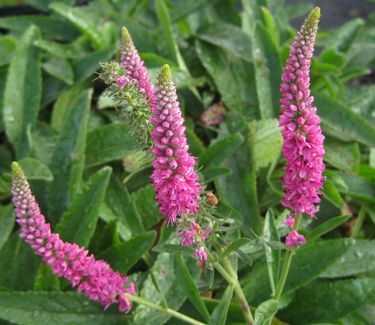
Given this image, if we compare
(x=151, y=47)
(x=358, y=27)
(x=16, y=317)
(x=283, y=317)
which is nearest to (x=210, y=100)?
(x=151, y=47)

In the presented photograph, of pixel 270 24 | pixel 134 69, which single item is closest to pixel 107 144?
pixel 270 24

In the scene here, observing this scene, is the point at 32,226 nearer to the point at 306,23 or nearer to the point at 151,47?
the point at 306,23

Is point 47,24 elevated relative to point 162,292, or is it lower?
elevated

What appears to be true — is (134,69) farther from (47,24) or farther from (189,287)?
(47,24)

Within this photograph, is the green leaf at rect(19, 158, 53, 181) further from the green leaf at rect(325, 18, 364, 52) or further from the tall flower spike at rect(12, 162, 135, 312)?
the green leaf at rect(325, 18, 364, 52)

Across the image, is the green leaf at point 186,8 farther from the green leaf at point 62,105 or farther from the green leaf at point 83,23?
the green leaf at point 62,105

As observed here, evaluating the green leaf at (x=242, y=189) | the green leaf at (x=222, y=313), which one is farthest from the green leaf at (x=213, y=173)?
the green leaf at (x=222, y=313)
